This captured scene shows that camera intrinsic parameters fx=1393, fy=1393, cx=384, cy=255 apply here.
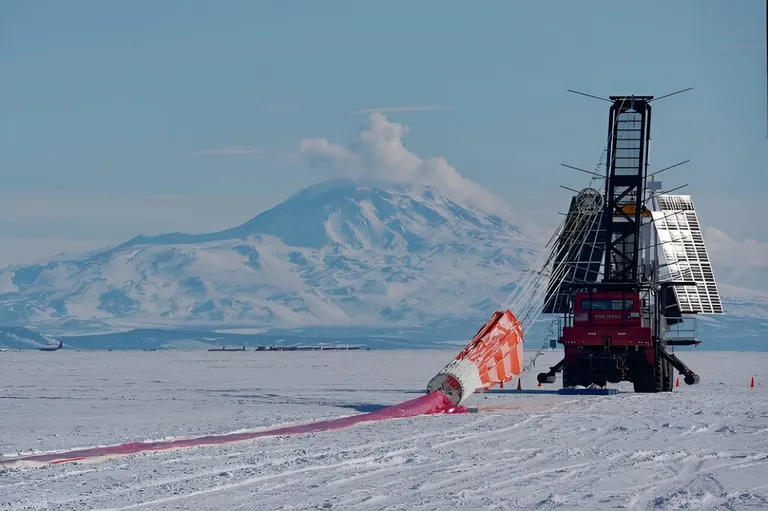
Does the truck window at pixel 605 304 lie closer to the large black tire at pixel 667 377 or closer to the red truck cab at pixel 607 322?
the red truck cab at pixel 607 322

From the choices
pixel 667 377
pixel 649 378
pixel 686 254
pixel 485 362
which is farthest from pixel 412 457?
pixel 686 254

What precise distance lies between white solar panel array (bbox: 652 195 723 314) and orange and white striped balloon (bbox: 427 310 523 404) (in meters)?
12.8

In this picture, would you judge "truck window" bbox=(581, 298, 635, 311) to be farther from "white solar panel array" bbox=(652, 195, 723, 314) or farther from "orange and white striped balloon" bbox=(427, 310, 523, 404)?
"white solar panel array" bbox=(652, 195, 723, 314)

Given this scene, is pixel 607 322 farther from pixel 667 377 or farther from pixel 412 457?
pixel 412 457

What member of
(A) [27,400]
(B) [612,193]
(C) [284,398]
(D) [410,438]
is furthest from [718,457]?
(B) [612,193]

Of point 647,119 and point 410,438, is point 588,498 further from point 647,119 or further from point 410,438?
point 647,119

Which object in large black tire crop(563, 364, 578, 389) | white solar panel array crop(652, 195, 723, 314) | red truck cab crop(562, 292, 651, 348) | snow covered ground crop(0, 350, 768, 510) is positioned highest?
white solar panel array crop(652, 195, 723, 314)

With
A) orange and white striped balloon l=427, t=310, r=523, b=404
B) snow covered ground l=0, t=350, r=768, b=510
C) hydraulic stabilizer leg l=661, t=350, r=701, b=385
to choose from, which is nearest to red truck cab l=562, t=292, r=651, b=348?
hydraulic stabilizer leg l=661, t=350, r=701, b=385

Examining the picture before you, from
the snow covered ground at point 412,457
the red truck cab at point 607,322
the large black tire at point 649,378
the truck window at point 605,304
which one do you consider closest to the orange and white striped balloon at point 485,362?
the snow covered ground at point 412,457

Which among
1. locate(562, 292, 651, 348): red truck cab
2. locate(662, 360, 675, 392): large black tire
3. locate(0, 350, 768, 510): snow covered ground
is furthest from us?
locate(662, 360, 675, 392): large black tire

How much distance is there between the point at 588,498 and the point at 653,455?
598cm

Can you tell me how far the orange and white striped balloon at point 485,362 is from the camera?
36594mm

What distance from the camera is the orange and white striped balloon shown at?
1441 inches

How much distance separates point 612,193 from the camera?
51.0m
